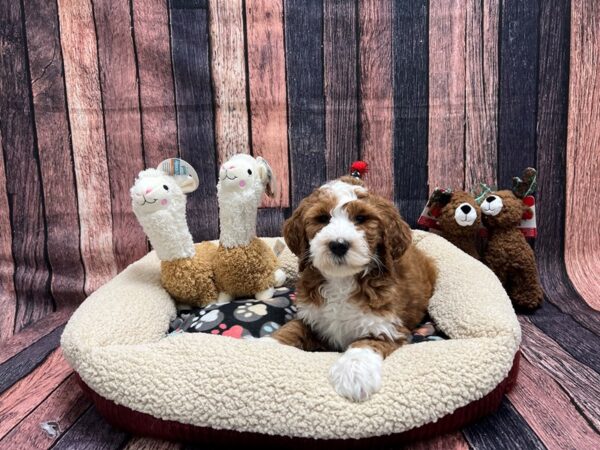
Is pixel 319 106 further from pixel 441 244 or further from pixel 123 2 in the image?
pixel 123 2

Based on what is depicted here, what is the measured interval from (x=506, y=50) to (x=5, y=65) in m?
2.56

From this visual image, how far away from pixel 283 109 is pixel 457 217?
3.40ft

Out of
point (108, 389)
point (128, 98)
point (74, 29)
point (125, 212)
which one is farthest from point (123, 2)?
point (108, 389)

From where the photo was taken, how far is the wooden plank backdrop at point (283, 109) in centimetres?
235

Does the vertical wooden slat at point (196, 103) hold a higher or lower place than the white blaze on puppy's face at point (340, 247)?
higher

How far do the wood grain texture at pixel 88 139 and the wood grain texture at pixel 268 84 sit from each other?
0.80m

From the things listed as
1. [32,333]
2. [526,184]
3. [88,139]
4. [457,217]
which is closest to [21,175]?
[88,139]

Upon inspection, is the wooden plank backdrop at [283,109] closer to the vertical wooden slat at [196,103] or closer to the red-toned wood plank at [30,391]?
the vertical wooden slat at [196,103]

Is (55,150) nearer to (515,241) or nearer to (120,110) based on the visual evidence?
(120,110)

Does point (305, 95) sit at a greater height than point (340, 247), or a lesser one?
greater

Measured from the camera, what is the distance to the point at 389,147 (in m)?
2.46

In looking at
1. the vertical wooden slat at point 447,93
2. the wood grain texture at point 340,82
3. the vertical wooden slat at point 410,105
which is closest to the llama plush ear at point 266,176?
the wood grain texture at point 340,82

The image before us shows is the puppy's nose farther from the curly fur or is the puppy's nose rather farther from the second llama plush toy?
the curly fur

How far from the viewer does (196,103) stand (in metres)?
2.41
